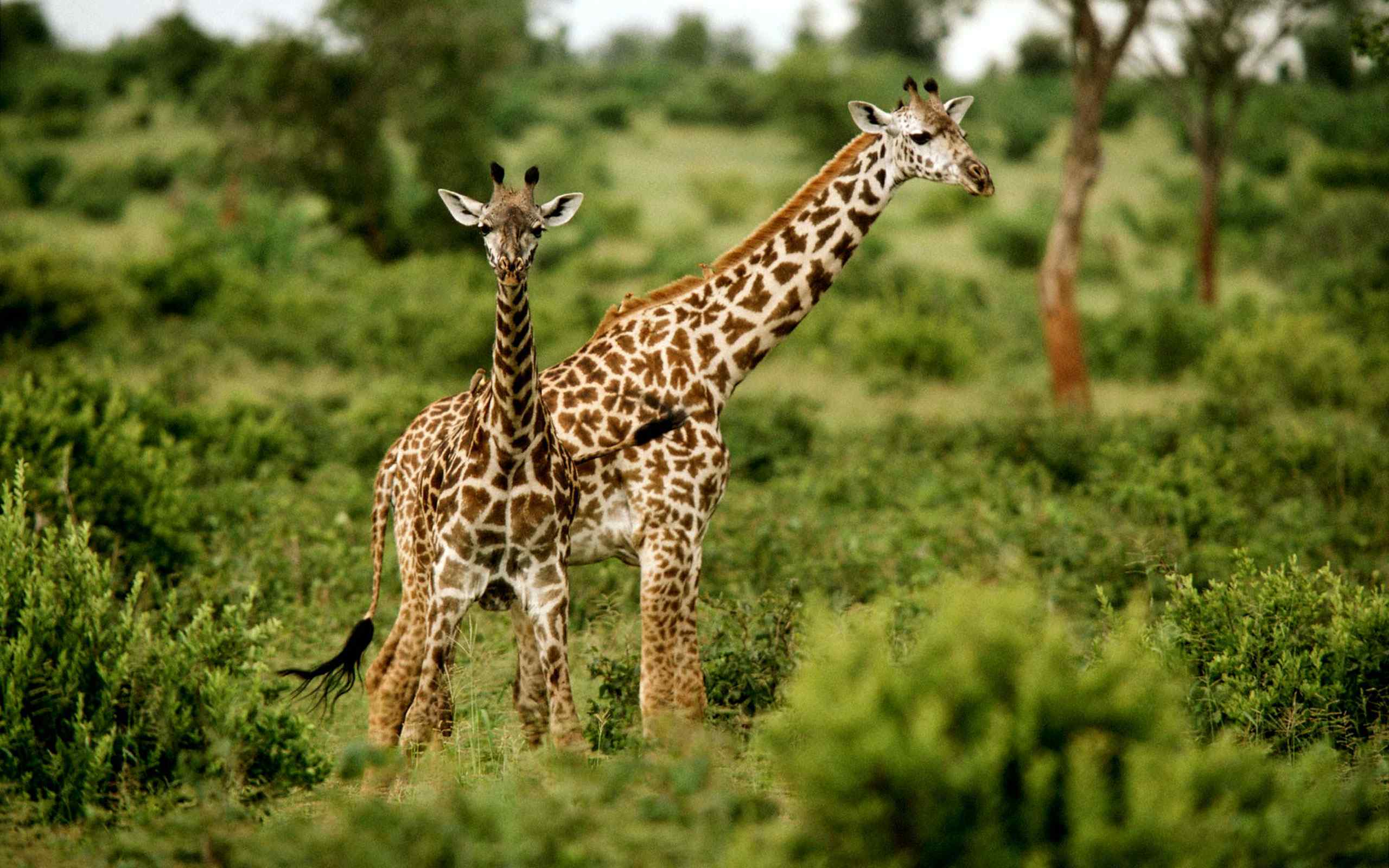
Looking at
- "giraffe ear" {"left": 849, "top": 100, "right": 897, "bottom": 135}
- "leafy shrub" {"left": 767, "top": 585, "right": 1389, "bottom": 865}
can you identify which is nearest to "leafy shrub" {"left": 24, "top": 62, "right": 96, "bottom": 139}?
"giraffe ear" {"left": 849, "top": 100, "right": 897, "bottom": 135}

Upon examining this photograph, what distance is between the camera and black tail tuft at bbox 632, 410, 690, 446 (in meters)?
5.64

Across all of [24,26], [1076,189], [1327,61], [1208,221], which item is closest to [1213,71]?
[1208,221]

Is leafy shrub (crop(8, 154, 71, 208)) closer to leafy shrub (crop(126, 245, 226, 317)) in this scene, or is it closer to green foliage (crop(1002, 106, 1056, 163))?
leafy shrub (crop(126, 245, 226, 317))

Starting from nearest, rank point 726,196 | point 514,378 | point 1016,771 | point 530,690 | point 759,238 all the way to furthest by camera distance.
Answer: point 1016,771
point 514,378
point 530,690
point 759,238
point 726,196

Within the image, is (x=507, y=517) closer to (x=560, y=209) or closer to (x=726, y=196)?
(x=560, y=209)

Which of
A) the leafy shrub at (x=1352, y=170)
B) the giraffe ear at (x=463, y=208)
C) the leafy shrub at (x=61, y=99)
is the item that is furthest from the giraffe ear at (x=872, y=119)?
the leafy shrub at (x=61, y=99)

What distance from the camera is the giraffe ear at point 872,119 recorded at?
624 cm

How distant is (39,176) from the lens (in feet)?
86.2

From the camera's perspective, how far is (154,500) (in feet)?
25.7

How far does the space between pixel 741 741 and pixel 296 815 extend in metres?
1.90

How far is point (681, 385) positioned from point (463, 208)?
1309 millimetres

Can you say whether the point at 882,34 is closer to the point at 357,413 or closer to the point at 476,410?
the point at 357,413

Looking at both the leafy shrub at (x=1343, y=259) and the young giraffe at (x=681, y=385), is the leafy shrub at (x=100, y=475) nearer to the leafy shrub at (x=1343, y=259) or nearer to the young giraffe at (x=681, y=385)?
the young giraffe at (x=681, y=385)

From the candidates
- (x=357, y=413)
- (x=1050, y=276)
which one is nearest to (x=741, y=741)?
(x=357, y=413)
